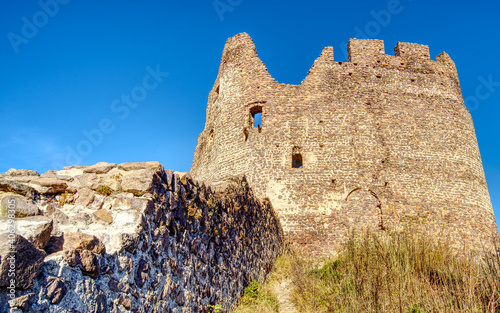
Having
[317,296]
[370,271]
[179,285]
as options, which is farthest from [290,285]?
[179,285]

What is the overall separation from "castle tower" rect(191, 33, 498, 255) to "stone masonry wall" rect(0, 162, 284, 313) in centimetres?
653

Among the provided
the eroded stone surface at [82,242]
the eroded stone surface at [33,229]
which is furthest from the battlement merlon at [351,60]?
the eroded stone surface at [33,229]

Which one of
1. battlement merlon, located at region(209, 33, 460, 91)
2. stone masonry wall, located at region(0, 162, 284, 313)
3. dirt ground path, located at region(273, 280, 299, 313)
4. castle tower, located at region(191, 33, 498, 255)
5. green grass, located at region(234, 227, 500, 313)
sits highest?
battlement merlon, located at region(209, 33, 460, 91)

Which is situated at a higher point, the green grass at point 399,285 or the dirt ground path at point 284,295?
the green grass at point 399,285

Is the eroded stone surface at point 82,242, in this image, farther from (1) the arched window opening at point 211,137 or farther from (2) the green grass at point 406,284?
(1) the arched window opening at point 211,137

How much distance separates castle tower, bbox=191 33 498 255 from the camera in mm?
11445

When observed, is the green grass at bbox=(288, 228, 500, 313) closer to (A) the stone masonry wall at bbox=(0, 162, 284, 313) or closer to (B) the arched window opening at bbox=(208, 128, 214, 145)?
(A) the stone masonry wall at bbox=(0, 162, 284, 313)

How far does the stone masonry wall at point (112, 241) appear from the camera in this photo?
2277 millimetres

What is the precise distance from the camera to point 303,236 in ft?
36.1

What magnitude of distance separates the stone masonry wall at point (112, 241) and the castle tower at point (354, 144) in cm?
653

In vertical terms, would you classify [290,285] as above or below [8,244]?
below

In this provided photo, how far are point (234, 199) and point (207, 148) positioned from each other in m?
8.23

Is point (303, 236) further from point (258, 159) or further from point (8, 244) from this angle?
point (8, 244)

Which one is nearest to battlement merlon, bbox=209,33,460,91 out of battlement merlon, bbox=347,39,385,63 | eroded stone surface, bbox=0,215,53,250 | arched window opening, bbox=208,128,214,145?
battlement merlon, bbox=347,39,385,63
